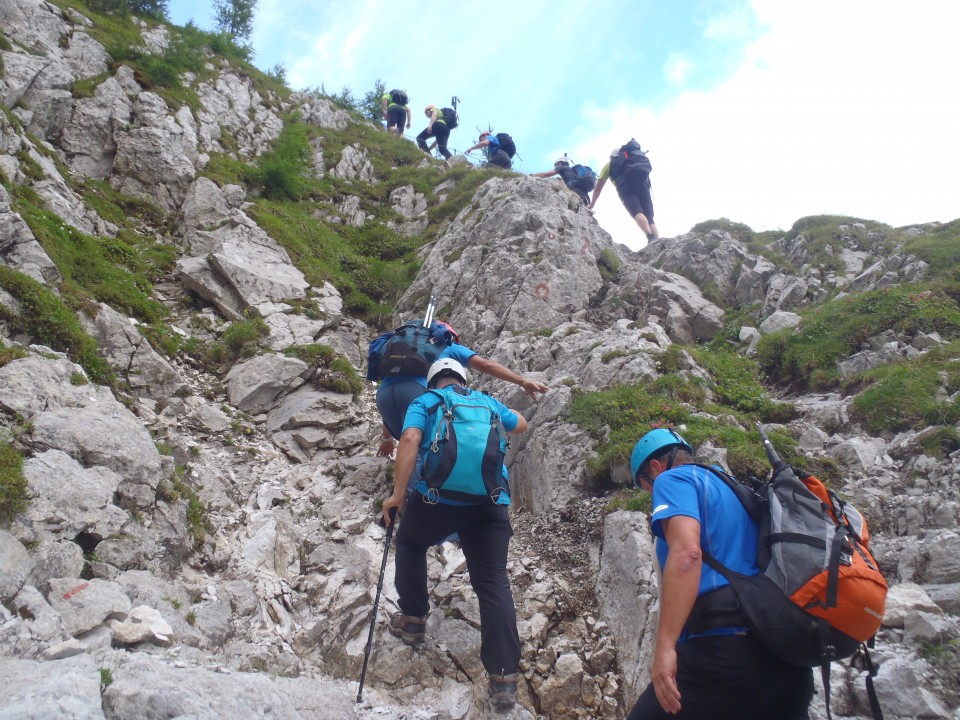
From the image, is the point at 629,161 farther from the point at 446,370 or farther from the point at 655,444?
the point at 655,444

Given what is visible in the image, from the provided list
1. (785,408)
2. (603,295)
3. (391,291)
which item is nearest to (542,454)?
(785,408)

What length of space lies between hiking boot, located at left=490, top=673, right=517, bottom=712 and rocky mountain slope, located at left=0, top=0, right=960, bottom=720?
0.24 metres

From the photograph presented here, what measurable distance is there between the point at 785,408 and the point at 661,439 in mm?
5705

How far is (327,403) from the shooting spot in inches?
381

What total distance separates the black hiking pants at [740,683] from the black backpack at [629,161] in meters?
18.4

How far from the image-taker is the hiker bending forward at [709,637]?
3.06 meters

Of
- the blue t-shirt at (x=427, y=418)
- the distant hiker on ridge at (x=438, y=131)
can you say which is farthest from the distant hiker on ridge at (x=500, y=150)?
the blue t-shirt at (x=427, y=418)

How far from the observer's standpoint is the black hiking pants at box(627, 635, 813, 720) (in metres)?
3.05

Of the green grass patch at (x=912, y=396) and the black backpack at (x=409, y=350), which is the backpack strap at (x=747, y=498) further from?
the green grass patch at (x=912, y=396)

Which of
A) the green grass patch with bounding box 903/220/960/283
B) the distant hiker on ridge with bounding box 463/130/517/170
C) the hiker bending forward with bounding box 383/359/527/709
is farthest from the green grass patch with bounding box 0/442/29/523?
the distant hiker on ridge with bounding box 463/130/517/170

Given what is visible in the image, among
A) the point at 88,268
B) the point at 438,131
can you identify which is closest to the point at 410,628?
the point at 88,268

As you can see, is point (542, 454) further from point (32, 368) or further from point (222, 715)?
point (32, 368)

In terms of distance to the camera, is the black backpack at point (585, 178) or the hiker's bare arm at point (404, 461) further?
the black backpack at point (585, 178)

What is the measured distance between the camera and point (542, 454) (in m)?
8.12
